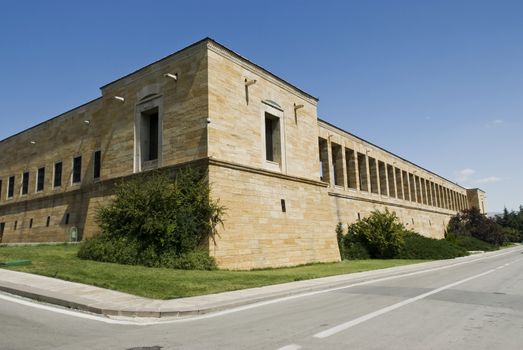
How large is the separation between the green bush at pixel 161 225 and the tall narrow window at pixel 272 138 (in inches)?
253

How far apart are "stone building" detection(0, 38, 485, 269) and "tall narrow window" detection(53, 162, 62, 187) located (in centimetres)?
12

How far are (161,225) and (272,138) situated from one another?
9.87 m

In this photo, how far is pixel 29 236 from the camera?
Result: 29984mm

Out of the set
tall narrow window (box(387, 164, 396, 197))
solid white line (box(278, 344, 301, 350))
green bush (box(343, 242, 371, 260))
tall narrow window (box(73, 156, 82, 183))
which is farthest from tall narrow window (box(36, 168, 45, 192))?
tall narrow window (box(387, 164, 396, 197))

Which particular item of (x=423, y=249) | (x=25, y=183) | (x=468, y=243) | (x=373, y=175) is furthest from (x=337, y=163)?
(x=25, y=183)

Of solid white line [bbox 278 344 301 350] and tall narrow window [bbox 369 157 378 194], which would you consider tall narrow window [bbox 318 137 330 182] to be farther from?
solid white line [bbox 278 344 301 350]

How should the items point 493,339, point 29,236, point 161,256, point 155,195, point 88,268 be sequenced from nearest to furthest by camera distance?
point 493,339 → point 88,268 → point 161,256 → point 155,195 → point 29,236

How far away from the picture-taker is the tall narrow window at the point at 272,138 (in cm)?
2321

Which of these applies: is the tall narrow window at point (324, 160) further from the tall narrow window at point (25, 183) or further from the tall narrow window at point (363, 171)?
the tall narrow window at point (25, 183)

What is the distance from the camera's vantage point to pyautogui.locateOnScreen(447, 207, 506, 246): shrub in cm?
5647

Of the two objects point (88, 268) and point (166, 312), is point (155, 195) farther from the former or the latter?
point (166, 312)

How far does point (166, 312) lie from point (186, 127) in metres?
12.8

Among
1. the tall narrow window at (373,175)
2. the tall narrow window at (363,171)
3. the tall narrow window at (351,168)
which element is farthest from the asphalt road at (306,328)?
the tall narrow window at (373,175)

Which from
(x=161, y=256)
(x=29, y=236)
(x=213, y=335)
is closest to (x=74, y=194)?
(x=29, y=236)
